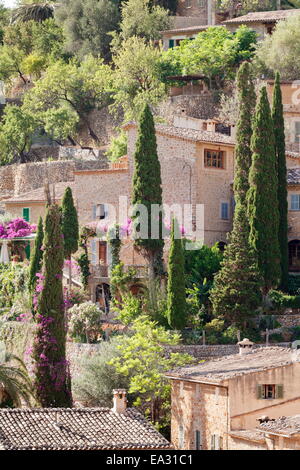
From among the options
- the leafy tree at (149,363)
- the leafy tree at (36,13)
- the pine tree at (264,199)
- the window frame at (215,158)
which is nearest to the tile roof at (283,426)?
the leafy tree at (149,363)

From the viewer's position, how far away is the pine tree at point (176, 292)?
2028 inches

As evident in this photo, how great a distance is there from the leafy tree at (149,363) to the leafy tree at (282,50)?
25549 millimetres

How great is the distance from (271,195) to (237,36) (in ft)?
81.1

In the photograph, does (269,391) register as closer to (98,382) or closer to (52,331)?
(98,382)

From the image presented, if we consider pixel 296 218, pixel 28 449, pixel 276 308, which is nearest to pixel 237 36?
pixel 296 218

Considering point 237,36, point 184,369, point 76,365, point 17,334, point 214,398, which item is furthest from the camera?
point 237,36

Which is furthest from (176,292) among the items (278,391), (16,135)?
(16,135)

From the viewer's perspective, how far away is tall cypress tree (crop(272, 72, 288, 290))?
5488 centimetres

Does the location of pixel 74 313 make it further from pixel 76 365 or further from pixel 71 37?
pixel 71 37

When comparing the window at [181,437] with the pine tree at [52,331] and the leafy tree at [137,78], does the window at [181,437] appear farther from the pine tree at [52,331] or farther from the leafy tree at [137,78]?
the leafy tree at [137,78]

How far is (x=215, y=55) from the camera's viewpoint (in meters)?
76.5

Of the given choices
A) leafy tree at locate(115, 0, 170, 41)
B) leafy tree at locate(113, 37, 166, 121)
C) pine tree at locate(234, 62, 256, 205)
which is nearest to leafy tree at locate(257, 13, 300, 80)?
leafy tree at locate(113, 37, 166, 121)

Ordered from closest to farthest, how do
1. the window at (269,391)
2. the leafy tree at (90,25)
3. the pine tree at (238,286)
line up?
the window at (269,391) → the pine tree at (238,286) → the leafy tree at (90,25)

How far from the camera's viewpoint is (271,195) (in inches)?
2126
